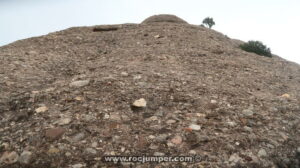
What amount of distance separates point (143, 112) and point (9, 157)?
9.66 feet

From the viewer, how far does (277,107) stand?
752 centimetres

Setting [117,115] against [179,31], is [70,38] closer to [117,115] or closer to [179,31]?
[179,31]

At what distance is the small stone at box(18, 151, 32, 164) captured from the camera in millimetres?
4873

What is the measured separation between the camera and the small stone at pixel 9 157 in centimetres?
492

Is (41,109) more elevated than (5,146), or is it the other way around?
(41,109)

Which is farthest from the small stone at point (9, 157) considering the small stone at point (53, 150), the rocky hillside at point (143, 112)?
the small stone at point (53, 150)

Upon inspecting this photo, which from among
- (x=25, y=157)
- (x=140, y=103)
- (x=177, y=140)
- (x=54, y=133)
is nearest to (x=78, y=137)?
(x=54, y=133)

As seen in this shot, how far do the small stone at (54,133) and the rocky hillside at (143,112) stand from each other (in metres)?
0.02

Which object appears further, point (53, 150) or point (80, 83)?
point (80, 83)

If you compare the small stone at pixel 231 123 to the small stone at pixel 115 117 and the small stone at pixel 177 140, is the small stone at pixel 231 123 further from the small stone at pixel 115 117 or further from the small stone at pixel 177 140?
the small stone at pixel 115 117

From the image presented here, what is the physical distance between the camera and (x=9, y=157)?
16.4ft

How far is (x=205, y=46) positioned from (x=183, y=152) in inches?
399

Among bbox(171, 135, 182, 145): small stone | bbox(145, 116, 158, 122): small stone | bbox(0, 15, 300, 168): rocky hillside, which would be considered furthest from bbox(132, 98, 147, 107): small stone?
bbox(171, 135, 182, 145): small stone

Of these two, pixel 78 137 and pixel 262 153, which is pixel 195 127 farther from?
pixel 78 137
